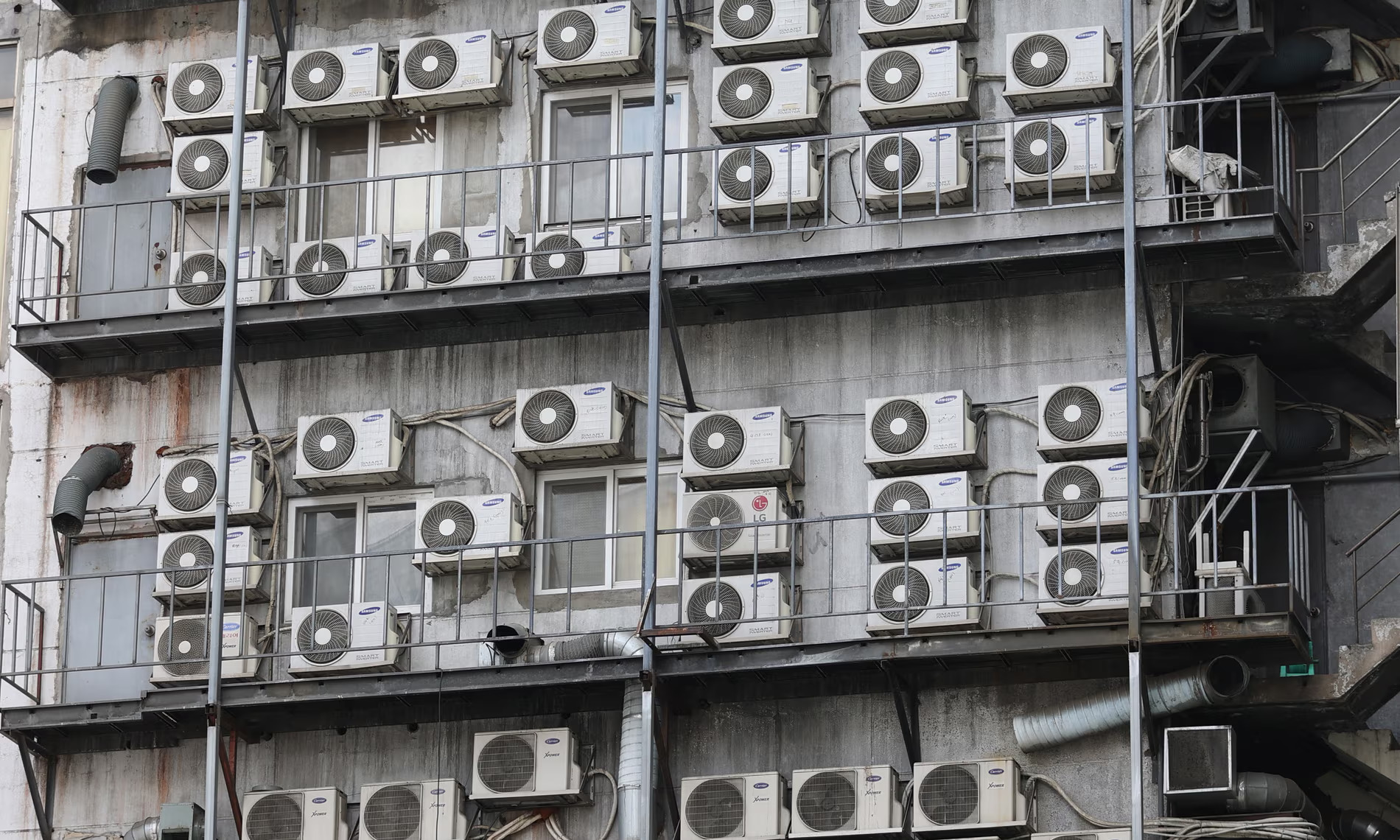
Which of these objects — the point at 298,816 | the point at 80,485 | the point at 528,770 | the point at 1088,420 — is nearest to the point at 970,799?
the point at 1088,420

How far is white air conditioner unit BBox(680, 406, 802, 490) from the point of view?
77.7ft

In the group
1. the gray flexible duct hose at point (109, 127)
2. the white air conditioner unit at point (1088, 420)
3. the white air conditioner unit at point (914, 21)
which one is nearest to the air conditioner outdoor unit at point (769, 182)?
the white air conditioner unit at point (914, 21)

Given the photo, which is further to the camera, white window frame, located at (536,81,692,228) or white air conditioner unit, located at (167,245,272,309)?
white air conditioner unit, located at (167,245,272,309)

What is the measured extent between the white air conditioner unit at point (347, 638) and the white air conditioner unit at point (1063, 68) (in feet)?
22.9

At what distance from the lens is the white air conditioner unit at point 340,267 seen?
25.2 metres

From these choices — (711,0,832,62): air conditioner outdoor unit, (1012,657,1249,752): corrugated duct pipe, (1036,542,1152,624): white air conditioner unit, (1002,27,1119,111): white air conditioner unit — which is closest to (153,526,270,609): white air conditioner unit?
(711,0,832,62): air conditioner outdoor unit

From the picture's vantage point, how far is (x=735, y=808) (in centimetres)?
2291

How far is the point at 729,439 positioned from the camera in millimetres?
23781

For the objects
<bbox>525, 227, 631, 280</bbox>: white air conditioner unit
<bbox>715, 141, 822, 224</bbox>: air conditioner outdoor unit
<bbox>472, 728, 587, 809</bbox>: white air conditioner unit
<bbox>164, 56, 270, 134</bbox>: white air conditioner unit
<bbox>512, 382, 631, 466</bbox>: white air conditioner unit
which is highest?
<bbox>164, 56, 270, 134</bbox>: white air conditioner unit

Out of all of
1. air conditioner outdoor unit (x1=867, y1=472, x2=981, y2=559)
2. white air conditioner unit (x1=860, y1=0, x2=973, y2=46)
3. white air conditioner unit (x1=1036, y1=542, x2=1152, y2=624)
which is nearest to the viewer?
white air conditioner unit (x1=1036, y1=542, x2=1152, y2=624)

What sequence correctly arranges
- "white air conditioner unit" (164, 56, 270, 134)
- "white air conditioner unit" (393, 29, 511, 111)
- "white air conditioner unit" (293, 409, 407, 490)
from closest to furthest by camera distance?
"white air conditioner unit" (293, 409, 407, 490), "white air conditioner unit" (393, 29, 511, 111), "white air conditioner unit" (164, 56, 270, 134)

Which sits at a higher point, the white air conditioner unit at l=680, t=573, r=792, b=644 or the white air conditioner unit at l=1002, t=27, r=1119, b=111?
the white air conditioner unit at l=1002, t=27, r=1119, b=111

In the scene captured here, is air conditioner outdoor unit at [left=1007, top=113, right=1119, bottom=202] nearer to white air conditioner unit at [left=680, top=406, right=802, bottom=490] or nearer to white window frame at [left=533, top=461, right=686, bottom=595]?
white air conditioner unit at [left=680, top=406, right=802, bottom=490]

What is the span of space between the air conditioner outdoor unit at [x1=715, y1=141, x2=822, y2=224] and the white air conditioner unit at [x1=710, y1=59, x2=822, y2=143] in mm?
268
